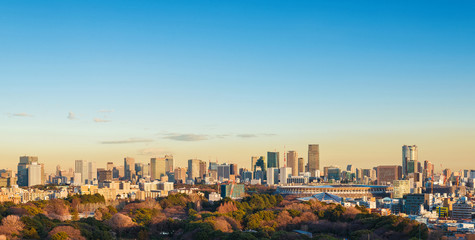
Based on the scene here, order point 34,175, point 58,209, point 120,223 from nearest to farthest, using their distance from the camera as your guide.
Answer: point 120,223
point 58,209
point 34,175

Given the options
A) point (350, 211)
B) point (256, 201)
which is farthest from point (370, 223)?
point (256, 201)

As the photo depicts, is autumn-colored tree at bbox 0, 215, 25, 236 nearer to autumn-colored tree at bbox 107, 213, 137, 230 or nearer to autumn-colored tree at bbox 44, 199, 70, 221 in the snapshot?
autumn-colored tree at bbox 107, 213, 137, 230

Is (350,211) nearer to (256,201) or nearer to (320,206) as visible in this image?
(320,206)

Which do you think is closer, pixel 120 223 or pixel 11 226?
pixel 11 226

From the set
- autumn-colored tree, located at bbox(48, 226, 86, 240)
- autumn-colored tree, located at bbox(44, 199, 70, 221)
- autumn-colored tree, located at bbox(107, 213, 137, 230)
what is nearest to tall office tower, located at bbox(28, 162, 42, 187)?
autumn-colored tree, located at bbox(44, 199, 70, 221)

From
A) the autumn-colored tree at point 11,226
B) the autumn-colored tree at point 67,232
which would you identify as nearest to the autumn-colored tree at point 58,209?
the autumn-colored tree at point 11,226

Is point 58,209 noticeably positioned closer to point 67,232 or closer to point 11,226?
point 11,226

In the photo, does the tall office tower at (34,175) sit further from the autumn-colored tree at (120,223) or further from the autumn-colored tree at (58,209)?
the autumn-colored tree at (120,223)

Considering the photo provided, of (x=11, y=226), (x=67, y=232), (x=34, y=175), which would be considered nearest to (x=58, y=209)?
(x=11, y=226)
